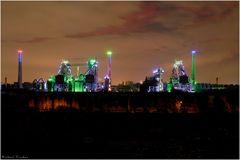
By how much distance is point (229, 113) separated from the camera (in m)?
64.4

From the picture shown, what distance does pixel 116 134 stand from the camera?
55469mm

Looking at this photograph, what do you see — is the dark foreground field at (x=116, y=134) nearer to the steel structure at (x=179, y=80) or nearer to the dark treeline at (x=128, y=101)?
the dark treeline at (x=128, y=101)

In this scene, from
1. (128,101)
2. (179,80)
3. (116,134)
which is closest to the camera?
(116,134)

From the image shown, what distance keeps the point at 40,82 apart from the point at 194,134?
4379 cm

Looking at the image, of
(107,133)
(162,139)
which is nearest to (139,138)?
(162,139)

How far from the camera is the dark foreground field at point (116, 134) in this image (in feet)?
138

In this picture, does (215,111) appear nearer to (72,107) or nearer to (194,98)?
(194,98)

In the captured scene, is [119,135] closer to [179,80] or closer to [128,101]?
[128,101]

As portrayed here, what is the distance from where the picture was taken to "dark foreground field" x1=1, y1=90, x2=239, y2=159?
138 ft

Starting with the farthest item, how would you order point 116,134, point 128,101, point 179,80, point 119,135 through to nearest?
1. point 179,80
2. point 128,101
3. point 116,134
4. point 119,135

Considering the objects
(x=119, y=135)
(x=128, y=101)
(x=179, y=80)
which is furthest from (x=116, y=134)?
(x=179, y=80)

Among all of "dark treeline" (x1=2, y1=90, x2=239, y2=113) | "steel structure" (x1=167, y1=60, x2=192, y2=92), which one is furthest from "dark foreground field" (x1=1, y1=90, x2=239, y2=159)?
"steel structure" (x1=167, y1=60, x2=192, y2=92)

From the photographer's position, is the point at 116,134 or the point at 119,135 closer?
the point at 119,135

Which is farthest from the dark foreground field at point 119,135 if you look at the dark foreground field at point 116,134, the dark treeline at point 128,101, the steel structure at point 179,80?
the steel structure at point 179,80
